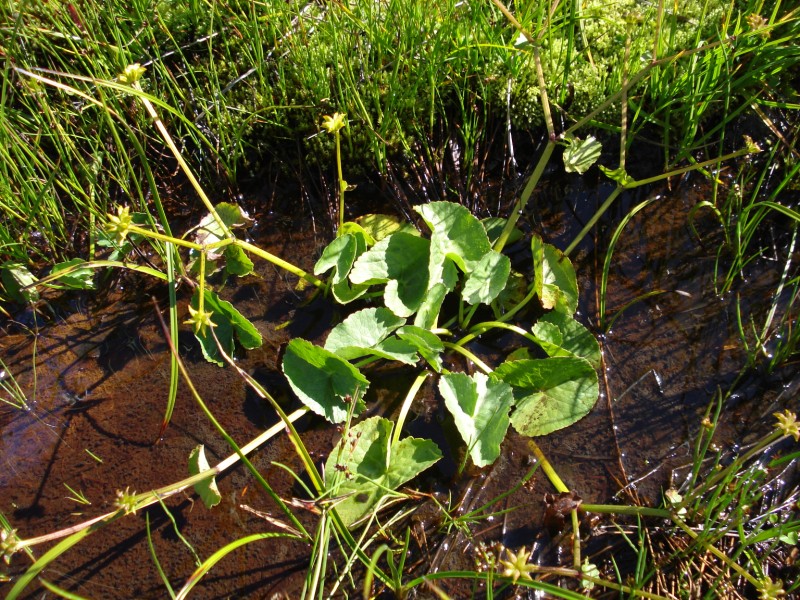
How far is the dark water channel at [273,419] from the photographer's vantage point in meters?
1.53

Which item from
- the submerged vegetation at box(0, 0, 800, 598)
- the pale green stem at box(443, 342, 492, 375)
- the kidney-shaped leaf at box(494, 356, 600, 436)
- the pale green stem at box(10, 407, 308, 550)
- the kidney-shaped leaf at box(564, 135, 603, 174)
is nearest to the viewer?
the pale green stem at box(10, 407, 308, 550)

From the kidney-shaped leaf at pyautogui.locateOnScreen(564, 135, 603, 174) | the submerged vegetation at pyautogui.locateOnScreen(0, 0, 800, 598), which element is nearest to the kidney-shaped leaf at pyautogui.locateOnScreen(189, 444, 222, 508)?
the submerged vegetation at pyautogui.locateOnScreen(0, 0, 800, 598)

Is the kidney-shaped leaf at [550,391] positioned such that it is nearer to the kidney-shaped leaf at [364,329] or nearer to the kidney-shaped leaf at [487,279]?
the kidney-shaped leaf at [487,279]

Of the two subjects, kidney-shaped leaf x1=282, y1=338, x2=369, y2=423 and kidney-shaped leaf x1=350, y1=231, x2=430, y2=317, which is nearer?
kidney-shaped leaf x1=282, y1=338, x2=369, y2=423

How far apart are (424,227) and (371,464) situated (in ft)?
2.65

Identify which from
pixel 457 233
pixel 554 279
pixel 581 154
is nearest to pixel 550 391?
pixel 554 279

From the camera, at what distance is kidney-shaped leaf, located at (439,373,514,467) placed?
1498mm

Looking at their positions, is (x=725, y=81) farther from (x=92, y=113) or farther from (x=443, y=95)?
(x=92, y=113)

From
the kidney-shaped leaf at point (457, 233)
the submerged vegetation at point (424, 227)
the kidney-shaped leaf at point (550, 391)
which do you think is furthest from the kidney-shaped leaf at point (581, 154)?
the kidney-shaped leaf at point (550, 391)

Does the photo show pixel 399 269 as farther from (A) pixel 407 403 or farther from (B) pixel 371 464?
(B) pixel 371 464

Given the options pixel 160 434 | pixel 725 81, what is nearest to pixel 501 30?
pixel 725 81

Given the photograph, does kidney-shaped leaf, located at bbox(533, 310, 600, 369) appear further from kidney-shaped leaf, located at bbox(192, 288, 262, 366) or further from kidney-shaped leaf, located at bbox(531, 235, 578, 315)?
kidney-shaped leaf, located at bbox(192, 288, 262, 366)

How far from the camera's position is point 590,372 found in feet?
5.26

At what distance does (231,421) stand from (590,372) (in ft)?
3.26
